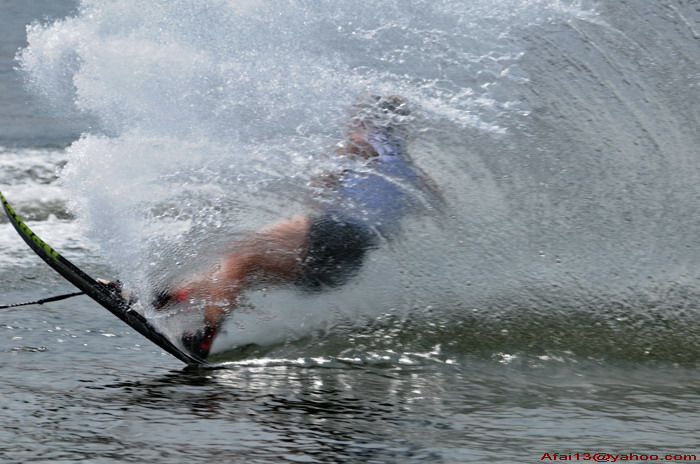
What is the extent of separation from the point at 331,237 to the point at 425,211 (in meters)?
0.49

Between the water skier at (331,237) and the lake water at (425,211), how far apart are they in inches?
3.1

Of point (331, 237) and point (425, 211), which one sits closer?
point (331, 237)

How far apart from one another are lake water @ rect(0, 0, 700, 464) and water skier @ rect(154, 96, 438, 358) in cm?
8

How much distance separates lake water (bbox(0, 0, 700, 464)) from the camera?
4.62 m

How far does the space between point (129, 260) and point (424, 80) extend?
5.70 feet

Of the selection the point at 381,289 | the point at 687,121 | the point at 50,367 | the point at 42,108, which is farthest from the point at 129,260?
the point at 42,108

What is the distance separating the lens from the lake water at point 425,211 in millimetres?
4625

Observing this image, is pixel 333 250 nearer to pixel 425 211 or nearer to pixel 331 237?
pixel 331 237

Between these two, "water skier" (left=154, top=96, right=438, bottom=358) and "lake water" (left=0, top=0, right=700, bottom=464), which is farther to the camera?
"water skier" (left=154, top=96, right=438, bottom=358)

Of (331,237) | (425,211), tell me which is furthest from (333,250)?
(425,211)

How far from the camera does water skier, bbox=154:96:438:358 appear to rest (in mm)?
4977

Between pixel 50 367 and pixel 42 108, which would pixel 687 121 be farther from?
pixel 42 108

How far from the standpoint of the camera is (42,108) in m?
13.0

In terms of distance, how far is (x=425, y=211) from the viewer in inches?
205
